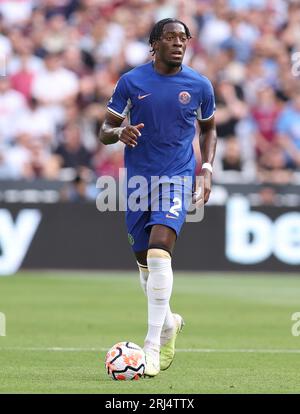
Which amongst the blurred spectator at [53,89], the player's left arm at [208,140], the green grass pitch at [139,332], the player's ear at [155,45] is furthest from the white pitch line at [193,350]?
the blurred spectator at [53,89]

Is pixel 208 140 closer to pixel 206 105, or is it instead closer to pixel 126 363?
pixel 206 105

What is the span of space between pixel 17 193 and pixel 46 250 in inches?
40.3

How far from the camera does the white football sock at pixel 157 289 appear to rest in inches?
329

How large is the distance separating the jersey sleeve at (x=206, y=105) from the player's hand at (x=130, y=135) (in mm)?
783

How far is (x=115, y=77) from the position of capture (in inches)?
790

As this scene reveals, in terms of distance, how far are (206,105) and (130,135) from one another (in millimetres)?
937

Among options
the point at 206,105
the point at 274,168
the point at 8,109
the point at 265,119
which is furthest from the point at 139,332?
the point at 265,119

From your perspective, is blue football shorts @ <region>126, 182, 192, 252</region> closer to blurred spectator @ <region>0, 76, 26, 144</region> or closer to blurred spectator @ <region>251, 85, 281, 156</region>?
blurred spectator @ <region>0, 76, 26, 144</region>

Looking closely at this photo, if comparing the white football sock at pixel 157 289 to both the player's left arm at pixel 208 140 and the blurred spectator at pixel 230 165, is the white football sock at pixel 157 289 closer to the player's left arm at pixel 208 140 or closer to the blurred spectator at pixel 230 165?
the player's left arm at pixel 208 140

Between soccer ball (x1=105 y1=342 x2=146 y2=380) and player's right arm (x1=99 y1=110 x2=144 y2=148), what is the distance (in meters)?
1.49

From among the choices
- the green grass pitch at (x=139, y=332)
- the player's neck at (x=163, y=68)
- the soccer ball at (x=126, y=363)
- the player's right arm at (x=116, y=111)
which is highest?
the player's neck at (x=163, y=68)

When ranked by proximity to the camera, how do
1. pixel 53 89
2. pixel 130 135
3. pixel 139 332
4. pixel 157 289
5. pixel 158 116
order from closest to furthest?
pixel 130 135 < pixel 157 289 < pixel 158 116 < pixel 139 332 < pixel 53 89
